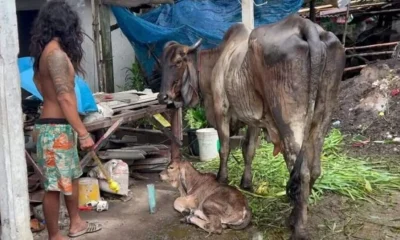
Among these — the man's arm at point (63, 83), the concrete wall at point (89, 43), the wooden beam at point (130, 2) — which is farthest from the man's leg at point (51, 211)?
the concrete wall at point (89, 43)

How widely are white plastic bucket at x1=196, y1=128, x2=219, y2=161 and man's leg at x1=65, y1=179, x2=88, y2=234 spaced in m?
2.63

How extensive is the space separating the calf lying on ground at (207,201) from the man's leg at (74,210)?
35.8 inches

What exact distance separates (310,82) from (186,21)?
376 cm

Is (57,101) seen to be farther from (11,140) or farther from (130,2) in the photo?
(130,2)

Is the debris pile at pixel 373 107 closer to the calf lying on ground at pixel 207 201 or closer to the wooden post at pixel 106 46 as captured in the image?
the calf lying on ground at pixel 207 201

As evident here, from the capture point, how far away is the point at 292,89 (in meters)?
4.39

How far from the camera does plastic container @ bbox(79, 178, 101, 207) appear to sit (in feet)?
18.0

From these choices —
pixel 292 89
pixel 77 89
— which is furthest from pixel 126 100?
pixel 292 89

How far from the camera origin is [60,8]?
4238 millimetres

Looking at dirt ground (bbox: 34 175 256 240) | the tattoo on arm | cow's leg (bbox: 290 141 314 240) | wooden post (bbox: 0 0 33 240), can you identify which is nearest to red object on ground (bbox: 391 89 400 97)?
dirt ground (bbox: 34 175 256 240)

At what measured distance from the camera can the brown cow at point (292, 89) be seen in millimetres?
4363

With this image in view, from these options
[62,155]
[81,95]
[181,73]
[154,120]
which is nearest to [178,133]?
[154,120]

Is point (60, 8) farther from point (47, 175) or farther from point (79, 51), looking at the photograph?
point (47, 175)

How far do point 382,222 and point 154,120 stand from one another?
3.21 meters
